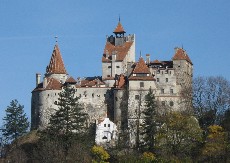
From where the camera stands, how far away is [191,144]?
10456 cm

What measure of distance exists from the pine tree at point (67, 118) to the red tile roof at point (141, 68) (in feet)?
31.8

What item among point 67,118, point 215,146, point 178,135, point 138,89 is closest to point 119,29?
point 138,89

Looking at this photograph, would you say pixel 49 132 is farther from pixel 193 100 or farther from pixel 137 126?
pixel 193 100

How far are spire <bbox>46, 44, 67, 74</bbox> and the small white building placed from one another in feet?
40.2

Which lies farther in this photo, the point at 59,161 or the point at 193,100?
the point at 193,100

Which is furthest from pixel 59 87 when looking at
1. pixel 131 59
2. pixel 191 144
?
pixel 191 144

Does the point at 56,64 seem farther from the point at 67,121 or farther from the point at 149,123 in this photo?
the point at 149,123

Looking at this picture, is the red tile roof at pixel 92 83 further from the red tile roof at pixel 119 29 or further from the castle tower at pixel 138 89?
the red tile roof at pixel 119 29

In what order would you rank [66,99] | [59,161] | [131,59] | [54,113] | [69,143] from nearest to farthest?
[59,161] < [69,143] < [66,99] < [54,113] < [131,59]

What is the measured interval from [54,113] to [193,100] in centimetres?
1886

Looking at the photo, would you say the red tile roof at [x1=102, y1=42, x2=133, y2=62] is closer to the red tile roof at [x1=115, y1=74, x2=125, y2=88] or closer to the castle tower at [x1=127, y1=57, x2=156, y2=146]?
the red tile roof at [x1=115, y1=74, x2=125, y2=88]

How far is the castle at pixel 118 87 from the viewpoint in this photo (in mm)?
115562

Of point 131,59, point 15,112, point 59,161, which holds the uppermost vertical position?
point 131,59

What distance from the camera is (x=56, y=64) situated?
124 m
